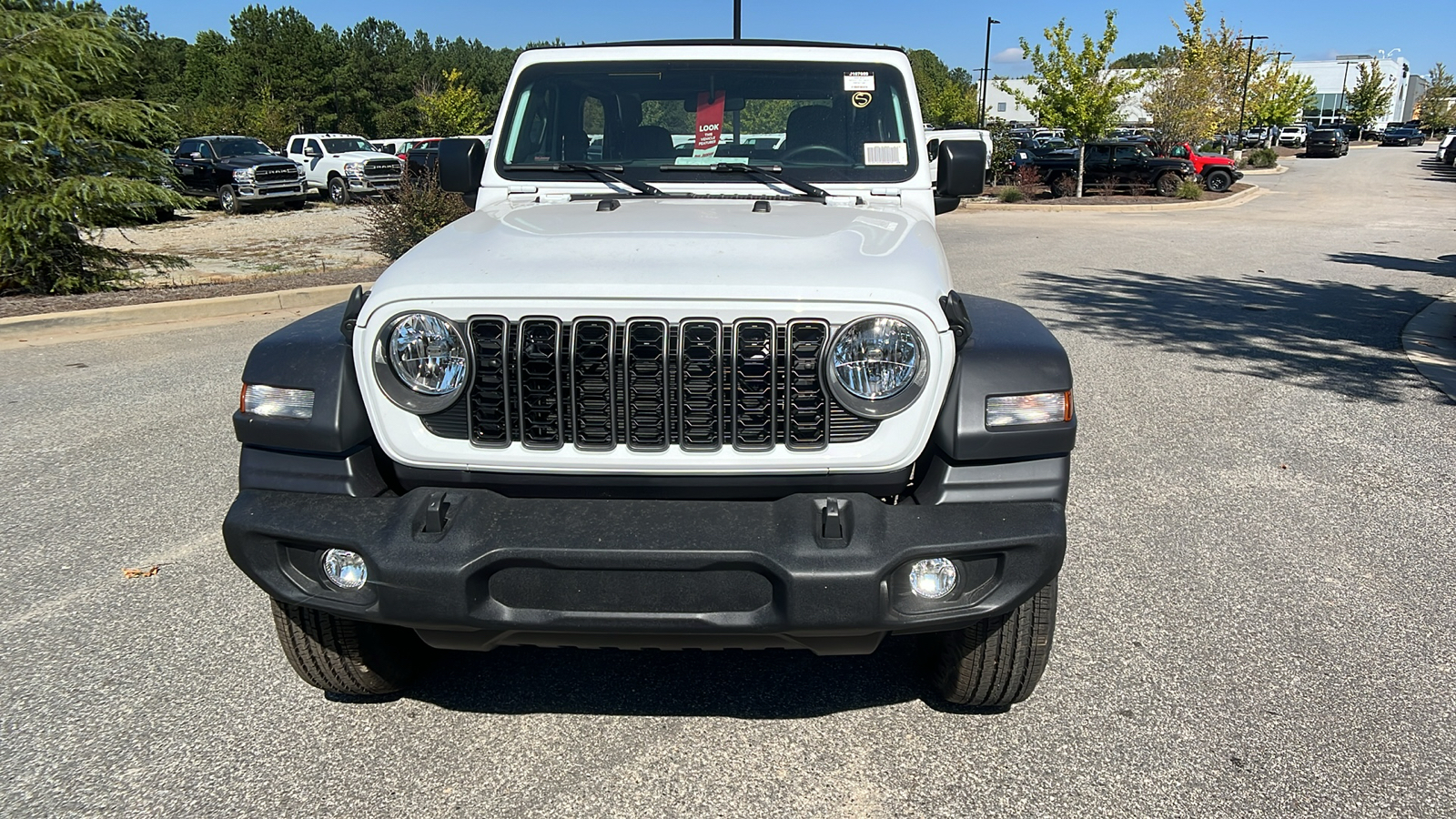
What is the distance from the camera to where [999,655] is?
289 cm

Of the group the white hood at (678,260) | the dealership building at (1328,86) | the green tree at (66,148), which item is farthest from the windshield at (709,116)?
the dealership building at (1328,86)

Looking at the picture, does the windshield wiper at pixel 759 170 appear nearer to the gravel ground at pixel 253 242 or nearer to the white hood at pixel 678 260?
the white hood at pixel 678 260

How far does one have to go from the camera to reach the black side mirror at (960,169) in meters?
4.02

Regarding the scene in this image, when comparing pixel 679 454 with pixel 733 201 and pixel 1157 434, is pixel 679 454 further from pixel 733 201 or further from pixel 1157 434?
pixel 1157 434

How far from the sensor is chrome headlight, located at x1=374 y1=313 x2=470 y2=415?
258 cm

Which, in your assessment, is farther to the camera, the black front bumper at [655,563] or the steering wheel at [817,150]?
the steering wheel at [817,150]

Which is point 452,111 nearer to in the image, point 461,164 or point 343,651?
point 461,164

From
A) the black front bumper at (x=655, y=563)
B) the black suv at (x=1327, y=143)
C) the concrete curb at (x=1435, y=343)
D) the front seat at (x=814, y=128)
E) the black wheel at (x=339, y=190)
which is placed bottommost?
the concrete curb at (x=1435, y=343)

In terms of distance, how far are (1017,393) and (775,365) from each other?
24.3 inches

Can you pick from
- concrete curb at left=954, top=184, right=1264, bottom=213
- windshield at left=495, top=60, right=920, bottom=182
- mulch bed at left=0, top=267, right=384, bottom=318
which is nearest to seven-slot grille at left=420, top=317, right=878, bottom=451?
windshield at left=495, top=60, right=920, bottom=182

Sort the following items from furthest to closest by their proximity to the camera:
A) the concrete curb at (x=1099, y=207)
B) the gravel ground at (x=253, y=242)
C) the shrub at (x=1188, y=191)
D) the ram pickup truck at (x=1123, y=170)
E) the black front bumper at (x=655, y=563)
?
1. the ram pickup truck at (x=1123, y=170)
2. the shrub at (x=1188, y=191)
3. the concrete curb at (x=1099, y=207)
4. the gravel ground at (x=253, y=242)
5. the black front bumper at (x=655, y=563)

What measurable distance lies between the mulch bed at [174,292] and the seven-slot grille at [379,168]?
44.8ft

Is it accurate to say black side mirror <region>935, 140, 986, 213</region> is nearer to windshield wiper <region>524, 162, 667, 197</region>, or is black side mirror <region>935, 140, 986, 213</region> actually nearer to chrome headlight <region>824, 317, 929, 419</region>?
windshield wiper <region>524, 162, 667, 197</region>

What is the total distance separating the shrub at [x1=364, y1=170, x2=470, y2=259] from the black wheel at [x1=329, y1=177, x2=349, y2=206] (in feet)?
44.4
